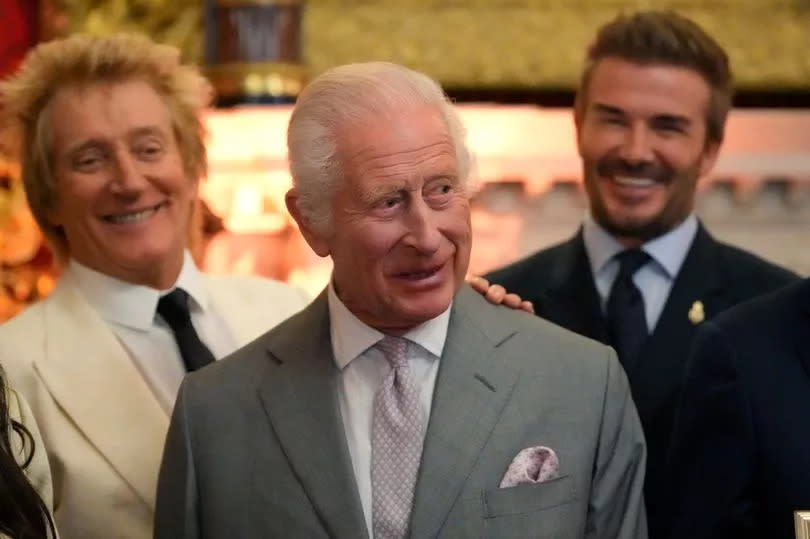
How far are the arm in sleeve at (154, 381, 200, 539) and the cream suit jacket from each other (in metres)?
0.33

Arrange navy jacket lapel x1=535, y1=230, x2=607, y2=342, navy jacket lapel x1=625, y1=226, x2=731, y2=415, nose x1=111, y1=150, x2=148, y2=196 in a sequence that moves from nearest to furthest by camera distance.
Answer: nose x1=111, y1=150, x2=148, y2=196 → navy jacket lapel x1=625, y1=226, x2=731, y2=415 → navy jacket lapel x1=535, y1=230, x2=607, y2=342

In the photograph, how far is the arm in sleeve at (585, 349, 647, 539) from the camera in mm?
2658

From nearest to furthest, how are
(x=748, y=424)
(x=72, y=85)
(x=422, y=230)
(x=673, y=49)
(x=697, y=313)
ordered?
(x=422, y=230) < (x=748, y=424) < (x=72, y=85) < (x=697, y=313) < (x=673, y=49)

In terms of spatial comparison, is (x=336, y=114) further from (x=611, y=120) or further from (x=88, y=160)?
(x=611, y=120)

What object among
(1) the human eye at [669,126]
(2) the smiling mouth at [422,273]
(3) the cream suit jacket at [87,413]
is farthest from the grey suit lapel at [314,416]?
(1) the human eye at [669,126]

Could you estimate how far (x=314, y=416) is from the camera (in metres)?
2.69

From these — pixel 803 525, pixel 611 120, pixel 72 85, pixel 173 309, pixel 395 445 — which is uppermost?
pixel 72 85

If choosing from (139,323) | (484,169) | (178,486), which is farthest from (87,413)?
(484,169)

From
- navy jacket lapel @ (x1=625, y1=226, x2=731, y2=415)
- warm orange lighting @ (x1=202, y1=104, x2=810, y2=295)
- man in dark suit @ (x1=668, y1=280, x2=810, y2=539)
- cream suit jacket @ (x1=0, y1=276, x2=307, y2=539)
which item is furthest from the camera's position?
warm orange lighting @ (x1=202, y1=104, x2=810, y2=295)

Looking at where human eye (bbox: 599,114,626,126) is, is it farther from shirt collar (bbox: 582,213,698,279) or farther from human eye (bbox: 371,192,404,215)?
human eye (bbox: 371,192,404,215)

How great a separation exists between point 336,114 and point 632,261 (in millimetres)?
1028

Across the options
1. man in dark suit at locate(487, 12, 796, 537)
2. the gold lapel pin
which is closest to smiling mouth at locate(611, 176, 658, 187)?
man in dark suit at locate(487, 12, 796, 537)

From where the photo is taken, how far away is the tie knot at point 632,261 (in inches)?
137

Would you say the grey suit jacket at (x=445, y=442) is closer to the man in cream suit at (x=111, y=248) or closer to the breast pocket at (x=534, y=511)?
the breast pocket at (x=534, y=511)
